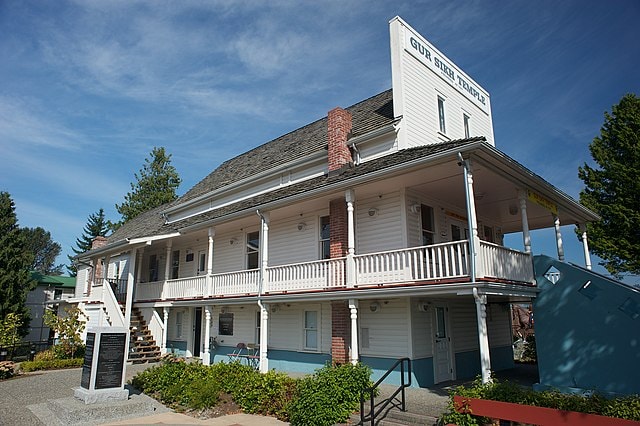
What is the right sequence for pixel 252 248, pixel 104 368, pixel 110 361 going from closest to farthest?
pixel 104 368 < pixel 110 361 < pixel 252 248

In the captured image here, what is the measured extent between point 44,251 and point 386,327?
10575cm

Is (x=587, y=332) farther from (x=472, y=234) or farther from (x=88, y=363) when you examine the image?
(x=88, y=363)

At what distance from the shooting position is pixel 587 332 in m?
10.6

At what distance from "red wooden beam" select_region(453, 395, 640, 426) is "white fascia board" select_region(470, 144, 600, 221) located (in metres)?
5.70

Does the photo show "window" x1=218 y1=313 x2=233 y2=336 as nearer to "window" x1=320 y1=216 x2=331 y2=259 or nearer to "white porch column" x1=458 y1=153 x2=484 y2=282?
"window" x1=320 y1=216 x2=331 y2=259

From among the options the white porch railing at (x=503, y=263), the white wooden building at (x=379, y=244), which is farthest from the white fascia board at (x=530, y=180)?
the white porch railing at (x=503, y=263)

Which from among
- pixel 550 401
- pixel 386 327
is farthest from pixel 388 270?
pixel 550 401

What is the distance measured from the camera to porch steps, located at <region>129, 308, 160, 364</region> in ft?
63.3

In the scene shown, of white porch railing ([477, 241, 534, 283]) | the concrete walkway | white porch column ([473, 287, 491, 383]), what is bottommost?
the concrete walkway

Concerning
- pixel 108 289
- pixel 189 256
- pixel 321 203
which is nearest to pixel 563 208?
pixel 321 203

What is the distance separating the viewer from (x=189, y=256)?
23.1 metres

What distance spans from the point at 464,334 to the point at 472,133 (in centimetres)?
884

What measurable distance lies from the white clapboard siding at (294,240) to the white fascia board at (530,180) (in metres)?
7.01

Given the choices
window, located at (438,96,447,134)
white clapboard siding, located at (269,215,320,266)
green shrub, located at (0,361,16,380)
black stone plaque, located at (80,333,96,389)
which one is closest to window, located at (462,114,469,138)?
window, located at (438,96,447,134)
